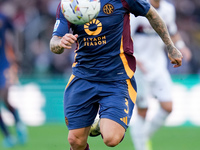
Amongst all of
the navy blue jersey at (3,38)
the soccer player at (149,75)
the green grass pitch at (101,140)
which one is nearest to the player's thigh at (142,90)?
the soccer player at (149,75)

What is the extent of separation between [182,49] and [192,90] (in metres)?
4.38

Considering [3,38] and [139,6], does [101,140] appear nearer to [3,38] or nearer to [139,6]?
[3,38]

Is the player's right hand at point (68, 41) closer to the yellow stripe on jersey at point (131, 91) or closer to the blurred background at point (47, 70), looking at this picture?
the yellow stripe on jersey at point (131, 91)

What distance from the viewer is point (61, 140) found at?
977 cm

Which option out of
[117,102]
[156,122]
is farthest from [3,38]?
[117,102]

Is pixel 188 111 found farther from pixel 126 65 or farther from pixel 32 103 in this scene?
pixel 126 65

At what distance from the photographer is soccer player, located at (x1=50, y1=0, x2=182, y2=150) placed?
5.34 metres

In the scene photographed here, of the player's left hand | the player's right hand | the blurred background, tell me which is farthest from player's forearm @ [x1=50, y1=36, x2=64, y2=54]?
the blurred background

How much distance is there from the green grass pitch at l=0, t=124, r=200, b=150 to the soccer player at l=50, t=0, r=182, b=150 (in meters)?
3.05

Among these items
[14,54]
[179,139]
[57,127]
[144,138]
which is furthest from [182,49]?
[57,127]

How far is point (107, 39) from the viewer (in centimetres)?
539

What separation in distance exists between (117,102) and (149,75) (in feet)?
8.24

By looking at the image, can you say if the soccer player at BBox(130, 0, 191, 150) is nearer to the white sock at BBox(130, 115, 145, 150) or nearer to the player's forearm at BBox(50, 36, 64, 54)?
the white sock at BBox(130, 115, 145, 150)

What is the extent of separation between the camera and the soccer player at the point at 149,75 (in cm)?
754
